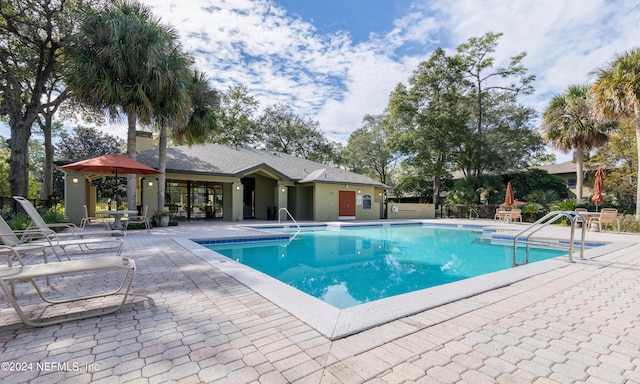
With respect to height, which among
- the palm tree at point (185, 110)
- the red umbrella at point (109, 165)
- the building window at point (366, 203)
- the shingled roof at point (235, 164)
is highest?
the palm tree at point (185, 110)

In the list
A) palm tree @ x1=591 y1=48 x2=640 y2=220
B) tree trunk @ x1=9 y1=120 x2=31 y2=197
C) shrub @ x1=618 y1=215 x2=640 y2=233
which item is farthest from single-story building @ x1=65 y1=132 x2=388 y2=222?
shrub @ x1=618 y1=215 x2=640 y2=233

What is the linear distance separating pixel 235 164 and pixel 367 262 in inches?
477

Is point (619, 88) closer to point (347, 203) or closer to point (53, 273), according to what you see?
point (347, 203)

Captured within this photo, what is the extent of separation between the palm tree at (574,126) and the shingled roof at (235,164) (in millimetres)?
11146

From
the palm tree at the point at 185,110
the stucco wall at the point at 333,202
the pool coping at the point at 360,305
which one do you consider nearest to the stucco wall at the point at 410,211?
the stucco wall at the point at 333,202

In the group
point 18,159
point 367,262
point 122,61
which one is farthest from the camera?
point 18,159

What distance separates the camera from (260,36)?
1366cm

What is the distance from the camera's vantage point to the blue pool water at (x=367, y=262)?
562 cm

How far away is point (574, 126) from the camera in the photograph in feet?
55.8

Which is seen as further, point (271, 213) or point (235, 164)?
point (271, 213)

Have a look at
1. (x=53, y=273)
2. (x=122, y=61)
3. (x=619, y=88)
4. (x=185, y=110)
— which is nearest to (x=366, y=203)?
(x=185, y=110)

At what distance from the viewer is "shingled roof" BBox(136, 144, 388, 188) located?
15367mm

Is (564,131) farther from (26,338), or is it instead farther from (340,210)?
(26,338)

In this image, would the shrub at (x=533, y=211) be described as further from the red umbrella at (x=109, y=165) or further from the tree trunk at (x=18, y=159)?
the tree trunk at (x=18, y=159)
